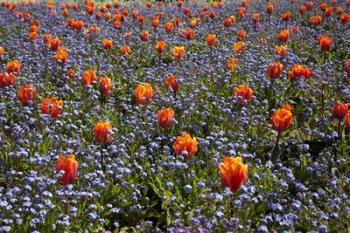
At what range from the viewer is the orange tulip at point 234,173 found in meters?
3.42

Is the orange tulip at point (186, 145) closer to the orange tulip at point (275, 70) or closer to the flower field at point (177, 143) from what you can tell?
the flower field at point (177, 143)

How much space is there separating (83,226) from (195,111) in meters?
2.34

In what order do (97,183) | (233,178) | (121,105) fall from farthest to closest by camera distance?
(121,105), (97,183), (233,178)

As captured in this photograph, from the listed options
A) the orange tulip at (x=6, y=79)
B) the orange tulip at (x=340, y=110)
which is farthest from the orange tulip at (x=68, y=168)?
the orange tulip at (x=6, y=79)

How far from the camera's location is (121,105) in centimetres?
636

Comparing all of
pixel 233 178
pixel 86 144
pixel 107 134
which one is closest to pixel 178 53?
pixel 86 144

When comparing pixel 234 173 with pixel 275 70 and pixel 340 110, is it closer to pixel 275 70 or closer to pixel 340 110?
pixel 340 110

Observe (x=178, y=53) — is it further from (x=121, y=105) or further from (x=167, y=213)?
(x=167, y=213)

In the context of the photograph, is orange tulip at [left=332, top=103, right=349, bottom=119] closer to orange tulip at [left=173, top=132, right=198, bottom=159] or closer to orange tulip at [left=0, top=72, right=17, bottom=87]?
orange tulip at [left=173, top=132, right=198, bottom=159]

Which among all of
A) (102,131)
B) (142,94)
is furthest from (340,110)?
(102,131)

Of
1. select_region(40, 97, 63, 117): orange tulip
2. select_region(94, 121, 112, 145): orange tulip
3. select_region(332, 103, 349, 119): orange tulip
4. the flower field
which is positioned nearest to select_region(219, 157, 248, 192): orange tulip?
the flower field

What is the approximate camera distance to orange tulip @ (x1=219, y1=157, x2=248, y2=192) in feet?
11.2

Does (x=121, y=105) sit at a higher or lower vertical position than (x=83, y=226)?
lower

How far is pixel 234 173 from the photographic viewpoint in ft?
11.3
